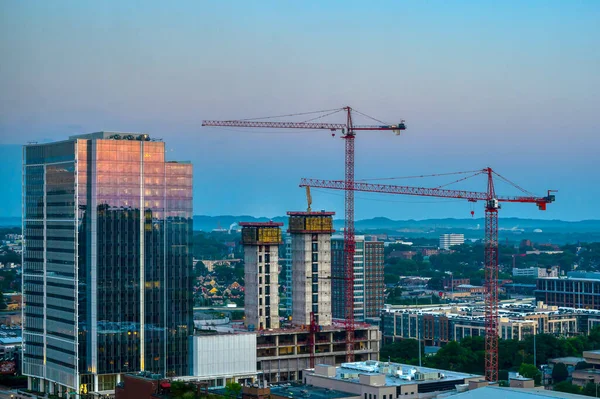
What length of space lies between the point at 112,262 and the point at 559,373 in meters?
58.5

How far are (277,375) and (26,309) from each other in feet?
95.0

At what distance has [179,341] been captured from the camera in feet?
427

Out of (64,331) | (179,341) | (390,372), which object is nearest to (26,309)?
(64,331)

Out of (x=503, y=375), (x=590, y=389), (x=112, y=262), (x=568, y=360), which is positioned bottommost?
(x=503, y=375)

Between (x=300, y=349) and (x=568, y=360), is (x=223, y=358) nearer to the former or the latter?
(x=300, y=349)

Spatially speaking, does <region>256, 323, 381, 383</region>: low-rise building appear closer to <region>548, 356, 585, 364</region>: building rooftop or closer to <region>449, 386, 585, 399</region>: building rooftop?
<region>548, 356, 585, 364</region>: building rooftop

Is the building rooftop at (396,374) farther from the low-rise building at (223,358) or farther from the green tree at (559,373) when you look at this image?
the green tree at (559,373)

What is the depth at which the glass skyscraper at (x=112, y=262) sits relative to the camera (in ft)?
414

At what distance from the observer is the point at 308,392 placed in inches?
4286

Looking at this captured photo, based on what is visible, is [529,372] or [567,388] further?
[529,372]

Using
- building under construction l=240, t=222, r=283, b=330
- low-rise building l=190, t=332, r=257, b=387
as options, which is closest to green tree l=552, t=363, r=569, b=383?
building under construction l=240, t=222, r=283, b=330

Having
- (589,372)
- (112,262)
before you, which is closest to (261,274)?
(112,262)

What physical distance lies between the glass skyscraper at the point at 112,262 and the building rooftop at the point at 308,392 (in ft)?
70.3

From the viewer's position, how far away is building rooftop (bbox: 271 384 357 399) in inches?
4188
